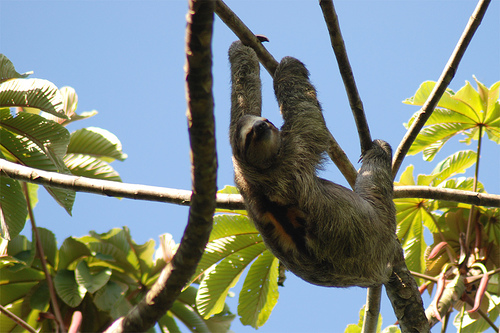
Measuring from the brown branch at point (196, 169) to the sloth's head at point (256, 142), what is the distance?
2109 millimetres

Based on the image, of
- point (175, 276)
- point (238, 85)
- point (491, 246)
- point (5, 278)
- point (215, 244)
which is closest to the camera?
point (175, 276)

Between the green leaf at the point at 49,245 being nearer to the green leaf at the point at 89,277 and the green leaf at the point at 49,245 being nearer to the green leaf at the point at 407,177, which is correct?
the green leaf at the point at 89,277

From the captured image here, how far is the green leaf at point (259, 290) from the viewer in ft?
24.3

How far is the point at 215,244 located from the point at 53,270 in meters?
4.59

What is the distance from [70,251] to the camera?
31.8ft

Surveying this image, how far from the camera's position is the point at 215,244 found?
7.21 meters

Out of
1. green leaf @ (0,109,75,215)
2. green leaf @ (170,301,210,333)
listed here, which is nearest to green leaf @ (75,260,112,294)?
green leaf @ (170,301,210,333)

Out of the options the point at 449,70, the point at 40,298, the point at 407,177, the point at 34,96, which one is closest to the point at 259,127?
the point at 449,70

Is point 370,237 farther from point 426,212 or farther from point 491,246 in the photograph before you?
point 491,246

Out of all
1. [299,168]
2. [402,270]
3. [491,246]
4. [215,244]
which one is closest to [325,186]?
[299,168]

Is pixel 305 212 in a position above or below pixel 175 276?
above

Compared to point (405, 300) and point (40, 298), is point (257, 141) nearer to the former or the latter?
point (405, 300)

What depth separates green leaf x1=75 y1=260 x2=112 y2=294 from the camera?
29.2 ft

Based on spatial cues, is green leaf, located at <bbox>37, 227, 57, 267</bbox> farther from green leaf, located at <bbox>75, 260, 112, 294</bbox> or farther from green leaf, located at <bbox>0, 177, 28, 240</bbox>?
green leaf, located at <bbox>0, 177, 28, 240</bbox>
